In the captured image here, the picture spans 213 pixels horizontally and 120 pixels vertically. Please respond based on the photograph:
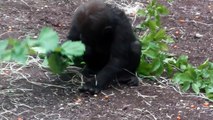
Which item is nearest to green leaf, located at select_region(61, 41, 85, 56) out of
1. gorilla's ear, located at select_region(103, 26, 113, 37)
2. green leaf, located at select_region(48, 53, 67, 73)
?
green leaf, located at select_region(48, 53, 67, 73)

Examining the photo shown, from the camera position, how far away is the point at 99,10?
4.36 metres

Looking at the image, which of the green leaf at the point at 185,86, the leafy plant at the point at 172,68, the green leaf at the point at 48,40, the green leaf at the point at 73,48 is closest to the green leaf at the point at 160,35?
the leafy plant at the point at 172,68

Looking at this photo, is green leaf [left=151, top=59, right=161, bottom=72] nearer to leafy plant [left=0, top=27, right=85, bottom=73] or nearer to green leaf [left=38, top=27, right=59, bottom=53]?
leafy plant [left=0, top=27, right=85, bottom=73]

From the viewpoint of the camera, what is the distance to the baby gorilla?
4.32 metres

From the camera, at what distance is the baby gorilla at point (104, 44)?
4320 mm

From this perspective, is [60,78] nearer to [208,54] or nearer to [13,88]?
[13,88]

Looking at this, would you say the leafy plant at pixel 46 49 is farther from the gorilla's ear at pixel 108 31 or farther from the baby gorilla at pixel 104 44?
the gorilla's ear at pixel 108 31

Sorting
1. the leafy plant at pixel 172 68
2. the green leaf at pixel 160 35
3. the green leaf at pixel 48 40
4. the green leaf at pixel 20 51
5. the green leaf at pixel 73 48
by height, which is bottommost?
the leafy plant at pixel 172 68

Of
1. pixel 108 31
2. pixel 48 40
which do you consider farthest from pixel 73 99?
pixel 48 40

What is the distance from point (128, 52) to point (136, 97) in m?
0.43

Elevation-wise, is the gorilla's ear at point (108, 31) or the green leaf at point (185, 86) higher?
the gorilla's ear at point (108, 31)

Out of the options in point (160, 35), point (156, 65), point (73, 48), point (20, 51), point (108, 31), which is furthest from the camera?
point (160, 35)

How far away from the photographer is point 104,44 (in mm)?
4461

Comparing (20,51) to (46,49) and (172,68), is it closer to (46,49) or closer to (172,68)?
(46,49)
